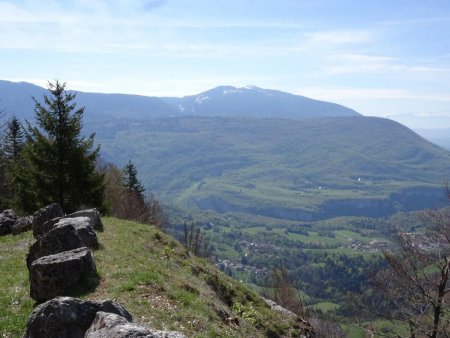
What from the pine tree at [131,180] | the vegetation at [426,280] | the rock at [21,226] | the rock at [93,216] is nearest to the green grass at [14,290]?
the rock at [93,216]

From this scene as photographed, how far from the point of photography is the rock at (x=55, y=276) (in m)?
16.2

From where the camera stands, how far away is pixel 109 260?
814 inches

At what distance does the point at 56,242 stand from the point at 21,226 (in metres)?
12.4

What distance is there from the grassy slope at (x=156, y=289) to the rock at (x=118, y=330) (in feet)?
14.0

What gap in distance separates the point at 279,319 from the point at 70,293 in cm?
1168

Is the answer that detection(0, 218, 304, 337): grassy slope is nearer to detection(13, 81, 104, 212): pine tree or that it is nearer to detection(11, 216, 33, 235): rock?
detection(11, 216, 33, 235): rock

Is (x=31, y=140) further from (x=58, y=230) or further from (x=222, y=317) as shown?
(x=222, y=317)

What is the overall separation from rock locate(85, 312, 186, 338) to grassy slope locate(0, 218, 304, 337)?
425 centimetres

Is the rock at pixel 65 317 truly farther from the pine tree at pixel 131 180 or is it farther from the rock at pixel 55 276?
the pine tree at pixel 131 180

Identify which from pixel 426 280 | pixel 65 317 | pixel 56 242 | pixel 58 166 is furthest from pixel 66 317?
pixel 58 166

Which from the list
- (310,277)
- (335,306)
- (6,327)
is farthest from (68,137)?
(310,277)

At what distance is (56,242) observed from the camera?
62.7 ft

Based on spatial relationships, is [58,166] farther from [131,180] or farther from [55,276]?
[131,180]

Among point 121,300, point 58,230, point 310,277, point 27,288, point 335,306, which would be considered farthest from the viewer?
point 310,277
